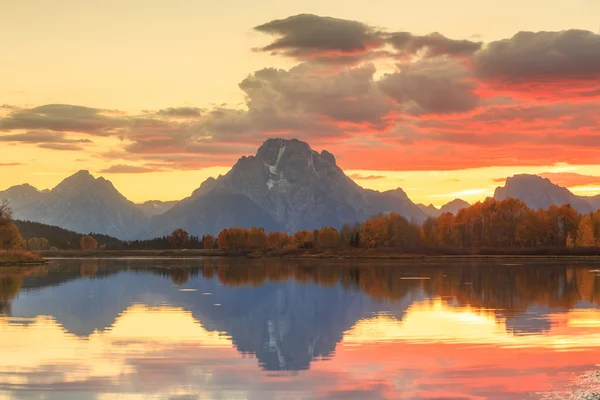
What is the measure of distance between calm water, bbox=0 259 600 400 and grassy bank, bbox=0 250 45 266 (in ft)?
301

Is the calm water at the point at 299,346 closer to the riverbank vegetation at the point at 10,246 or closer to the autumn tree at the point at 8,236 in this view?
the riverbank vegetation at the point at 10,246

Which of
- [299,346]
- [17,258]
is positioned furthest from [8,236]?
[299,346]

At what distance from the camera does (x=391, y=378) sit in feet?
89.2

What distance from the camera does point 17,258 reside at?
15600 cm

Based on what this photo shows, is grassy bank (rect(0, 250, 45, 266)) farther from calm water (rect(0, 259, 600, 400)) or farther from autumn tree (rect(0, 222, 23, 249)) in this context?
calm water (rect(0, 259, 600, 400))

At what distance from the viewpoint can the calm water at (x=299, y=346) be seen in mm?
25812

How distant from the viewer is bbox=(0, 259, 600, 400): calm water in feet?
84.7

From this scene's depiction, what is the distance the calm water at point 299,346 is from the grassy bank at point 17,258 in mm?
91849

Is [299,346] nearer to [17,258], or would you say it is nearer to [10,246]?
[17,258]

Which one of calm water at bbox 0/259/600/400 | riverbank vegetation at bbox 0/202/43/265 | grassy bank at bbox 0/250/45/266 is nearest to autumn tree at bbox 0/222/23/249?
riverbank vegetation at bbox 0/202/43/265

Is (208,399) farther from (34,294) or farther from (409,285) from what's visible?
(409,285)

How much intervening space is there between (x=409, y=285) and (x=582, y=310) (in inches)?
1154

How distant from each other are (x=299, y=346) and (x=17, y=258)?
133730mm

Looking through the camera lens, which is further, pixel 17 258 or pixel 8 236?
pixel 8 236
